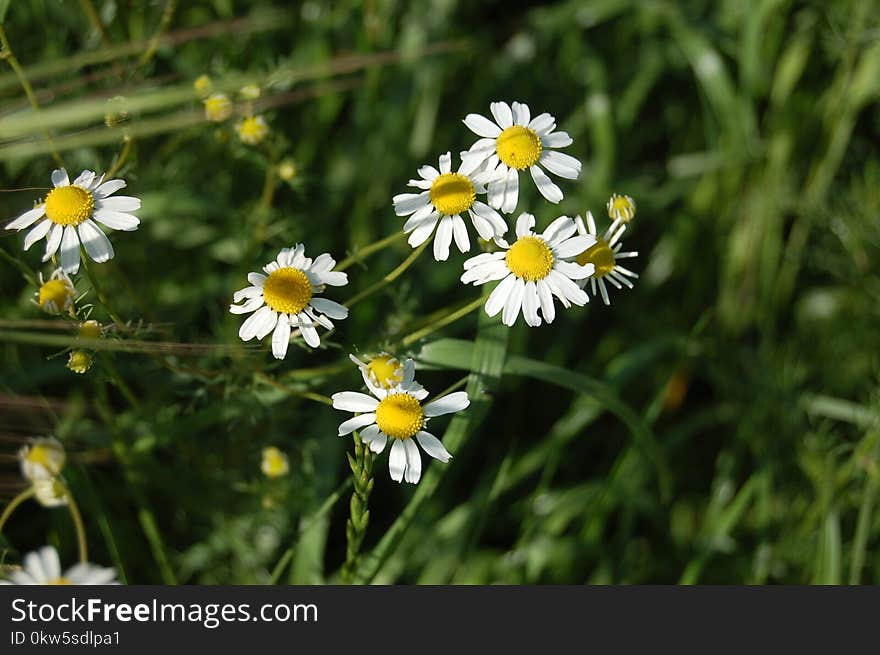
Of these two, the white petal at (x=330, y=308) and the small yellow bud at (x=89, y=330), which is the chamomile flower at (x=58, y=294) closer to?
the small yellow bud at (x=89, y=330)

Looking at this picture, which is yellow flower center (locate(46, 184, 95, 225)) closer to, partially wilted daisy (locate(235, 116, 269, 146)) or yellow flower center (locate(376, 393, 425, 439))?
partially wilted daisy (locate(235, 116, 269, 146))

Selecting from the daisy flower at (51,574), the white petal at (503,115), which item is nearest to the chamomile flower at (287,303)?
the white petal at (503,115)

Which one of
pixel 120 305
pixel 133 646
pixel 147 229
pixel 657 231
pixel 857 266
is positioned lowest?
pixel 133 646

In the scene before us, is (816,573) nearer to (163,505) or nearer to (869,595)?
(869,595)

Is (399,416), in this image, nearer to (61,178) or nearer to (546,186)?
(546,186)

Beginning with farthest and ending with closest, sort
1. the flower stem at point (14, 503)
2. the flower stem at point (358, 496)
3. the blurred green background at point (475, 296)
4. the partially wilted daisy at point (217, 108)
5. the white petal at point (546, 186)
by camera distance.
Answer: the blurred green background at point (475, 296) < the partially wilted daisy at point (217, 108) < the flower stem at point (14, 503) < the white petal at point (546, 186) < the flower stem at point (358, 496)

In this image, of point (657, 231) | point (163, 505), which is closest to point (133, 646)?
point (163, 505)

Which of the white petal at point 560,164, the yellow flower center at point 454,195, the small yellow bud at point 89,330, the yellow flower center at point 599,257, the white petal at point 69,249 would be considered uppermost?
the white petal at point 560,164
